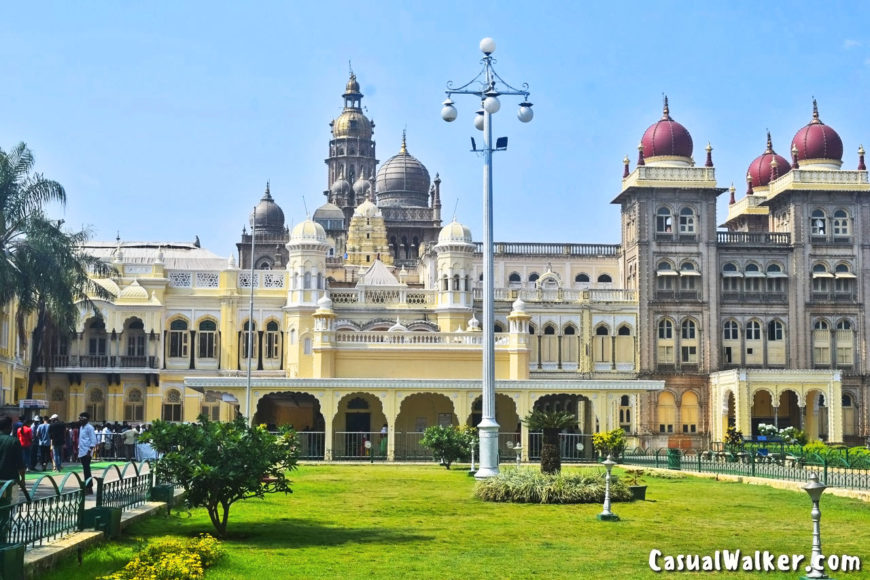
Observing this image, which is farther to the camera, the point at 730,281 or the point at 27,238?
the point at 730,281

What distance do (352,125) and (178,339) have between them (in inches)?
1696

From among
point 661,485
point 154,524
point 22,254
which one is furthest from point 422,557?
point 22,254

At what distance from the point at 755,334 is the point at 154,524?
49.4m

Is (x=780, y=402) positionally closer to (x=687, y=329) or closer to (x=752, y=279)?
(x=687, y=329)

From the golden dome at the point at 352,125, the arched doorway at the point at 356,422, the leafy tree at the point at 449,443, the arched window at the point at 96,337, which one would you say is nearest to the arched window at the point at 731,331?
the arched doorway at the point at 356,422

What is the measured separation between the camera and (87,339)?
58688 mm

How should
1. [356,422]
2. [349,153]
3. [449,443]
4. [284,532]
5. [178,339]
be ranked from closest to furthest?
[284,532] < [449,443] < [356,422] < [178,339] < [349,153]

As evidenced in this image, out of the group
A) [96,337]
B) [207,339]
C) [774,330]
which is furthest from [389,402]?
[774,330]

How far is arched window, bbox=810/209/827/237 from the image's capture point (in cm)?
6450

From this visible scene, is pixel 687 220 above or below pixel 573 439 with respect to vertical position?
above

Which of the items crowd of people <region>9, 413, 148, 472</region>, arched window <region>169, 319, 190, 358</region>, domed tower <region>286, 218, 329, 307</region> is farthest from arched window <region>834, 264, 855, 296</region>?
crowd of people <region>9, 413, 148, 472</region>

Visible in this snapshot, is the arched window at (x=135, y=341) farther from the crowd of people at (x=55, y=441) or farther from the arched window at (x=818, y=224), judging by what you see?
the arched window at (x=818, y=224)

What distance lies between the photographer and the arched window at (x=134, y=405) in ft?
191

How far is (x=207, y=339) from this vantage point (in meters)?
59.1
